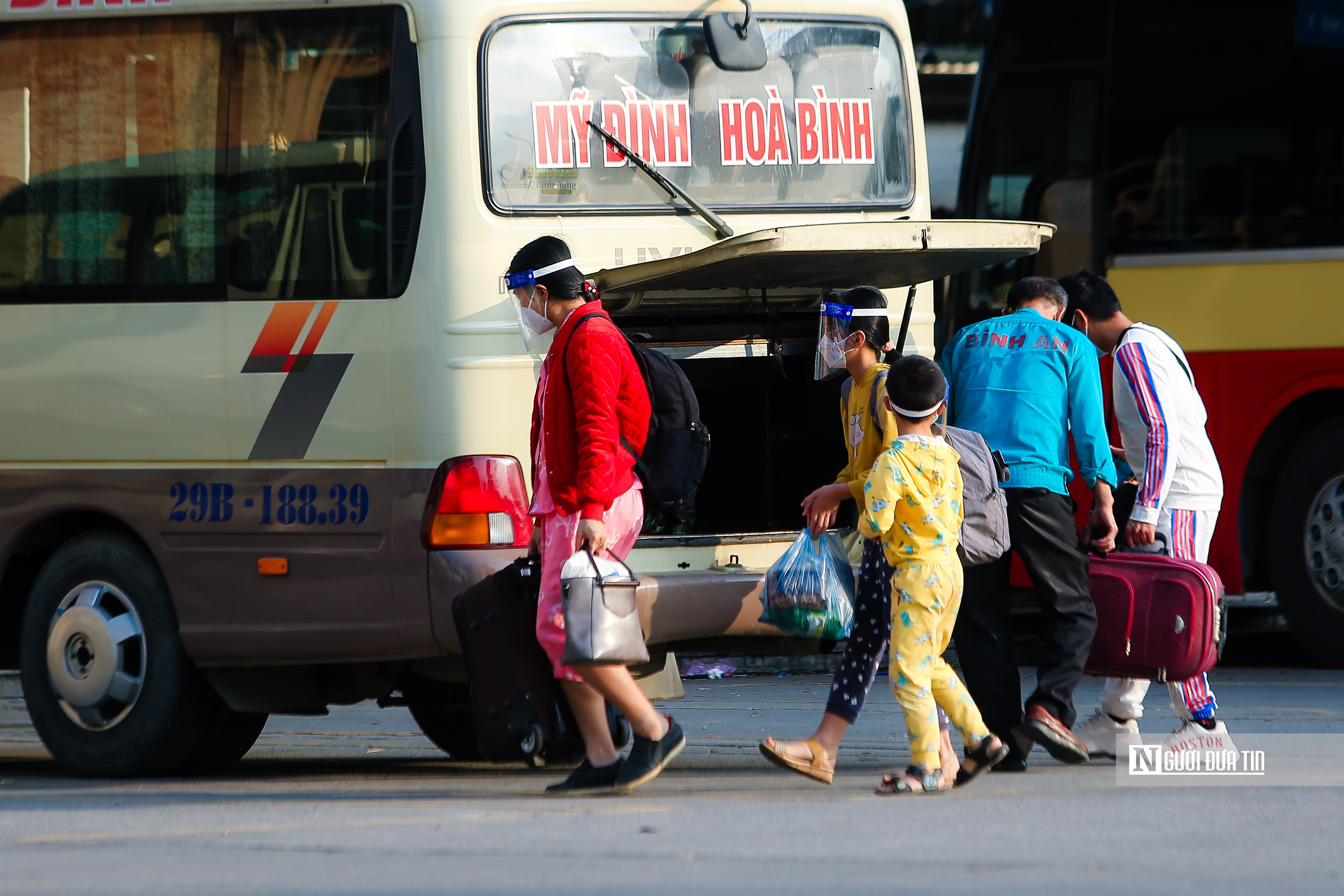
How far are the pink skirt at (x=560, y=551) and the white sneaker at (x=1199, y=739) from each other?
87.5 inches

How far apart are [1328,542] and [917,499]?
477 cm

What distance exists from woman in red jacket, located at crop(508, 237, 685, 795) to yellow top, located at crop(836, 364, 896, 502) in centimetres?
75

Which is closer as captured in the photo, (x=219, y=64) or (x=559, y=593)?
(x=559, y=593)

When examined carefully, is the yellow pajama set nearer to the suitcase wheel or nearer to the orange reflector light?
the suitcase wheel

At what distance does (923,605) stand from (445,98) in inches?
91.6

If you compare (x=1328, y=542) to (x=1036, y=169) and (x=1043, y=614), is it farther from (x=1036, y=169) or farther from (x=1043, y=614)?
(x=1043, y=614)

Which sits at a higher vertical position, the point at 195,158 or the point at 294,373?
the point at 195,158

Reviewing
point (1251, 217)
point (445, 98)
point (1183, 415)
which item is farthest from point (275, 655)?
point (1251, 217)

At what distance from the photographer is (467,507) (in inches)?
243

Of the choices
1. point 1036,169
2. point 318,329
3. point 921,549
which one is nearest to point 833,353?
point 921,549

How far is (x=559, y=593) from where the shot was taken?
590 centimetres

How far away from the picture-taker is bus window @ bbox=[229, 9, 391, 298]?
6336 mm

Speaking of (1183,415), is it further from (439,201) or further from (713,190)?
(439,201)

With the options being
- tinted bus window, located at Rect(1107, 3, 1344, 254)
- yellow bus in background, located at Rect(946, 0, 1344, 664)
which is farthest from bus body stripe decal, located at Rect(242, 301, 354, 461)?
tinted bus window, located at Rect(1107, 3, 1344, 254)
